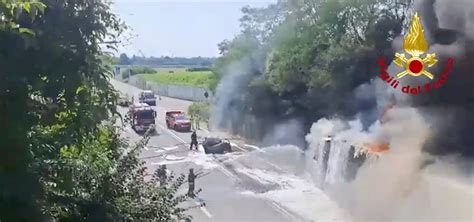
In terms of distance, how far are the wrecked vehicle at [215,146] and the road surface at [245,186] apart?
14.0 inches

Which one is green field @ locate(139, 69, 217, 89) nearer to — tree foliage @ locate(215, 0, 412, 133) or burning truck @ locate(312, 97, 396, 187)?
tree foliage @ locate(215, 0, 412, 133)

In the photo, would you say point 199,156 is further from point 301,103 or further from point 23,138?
point 23,138

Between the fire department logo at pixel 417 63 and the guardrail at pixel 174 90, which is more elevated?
the fire department logo at pixel 417 63

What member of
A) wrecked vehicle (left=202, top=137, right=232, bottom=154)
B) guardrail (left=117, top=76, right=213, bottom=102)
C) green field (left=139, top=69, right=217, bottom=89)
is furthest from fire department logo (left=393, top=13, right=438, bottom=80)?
green field (left=139, top=69, right=217, bottom=89)

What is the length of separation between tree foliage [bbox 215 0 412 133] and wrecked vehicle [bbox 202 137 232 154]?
358 centimetres

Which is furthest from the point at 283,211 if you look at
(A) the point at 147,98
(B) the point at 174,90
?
(B) the point at 174,90

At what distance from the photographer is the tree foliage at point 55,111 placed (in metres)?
3.91

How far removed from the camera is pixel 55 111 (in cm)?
450

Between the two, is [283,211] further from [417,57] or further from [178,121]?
[178,121]

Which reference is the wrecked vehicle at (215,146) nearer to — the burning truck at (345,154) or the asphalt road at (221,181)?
the asphalt road at (221,181)

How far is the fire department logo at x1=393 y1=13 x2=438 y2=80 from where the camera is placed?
653 inches

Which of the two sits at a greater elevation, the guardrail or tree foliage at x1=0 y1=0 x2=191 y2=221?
tree foliage at x1=0 y1=0 x2=191 y2=221

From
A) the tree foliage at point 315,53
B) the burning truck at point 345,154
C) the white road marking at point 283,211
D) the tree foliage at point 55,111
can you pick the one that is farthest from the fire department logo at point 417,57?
the tree foliage at point 55,111

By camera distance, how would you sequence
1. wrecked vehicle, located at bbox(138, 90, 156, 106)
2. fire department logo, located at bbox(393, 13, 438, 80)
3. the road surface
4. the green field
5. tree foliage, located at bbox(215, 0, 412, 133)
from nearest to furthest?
1. fire department logo, located at bbox(393, 13, 438, 80)
2. the road surface
3. tree foliage, located at bbox(215, 0, 412, 133)
4. wrecked vehicle, located at bbox(138, 90, 156, 106)
5. the green field
